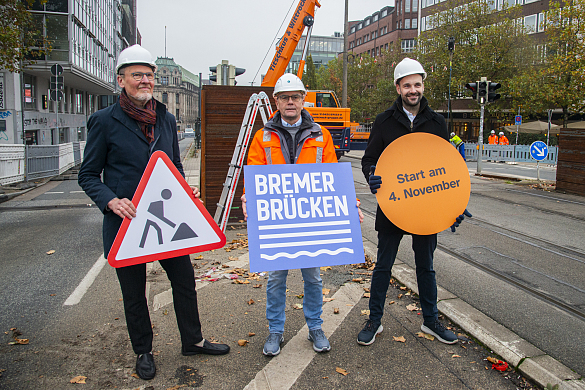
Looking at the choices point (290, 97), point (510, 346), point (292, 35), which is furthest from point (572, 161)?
point (290, 97)

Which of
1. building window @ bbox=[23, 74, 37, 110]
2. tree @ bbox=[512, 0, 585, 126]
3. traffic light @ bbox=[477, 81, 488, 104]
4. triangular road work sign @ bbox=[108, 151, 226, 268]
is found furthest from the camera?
building window @ bbox=[23, 74, 37, 110]

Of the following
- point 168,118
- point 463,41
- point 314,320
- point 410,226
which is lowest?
point 314,320

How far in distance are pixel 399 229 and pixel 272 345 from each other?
1.28m

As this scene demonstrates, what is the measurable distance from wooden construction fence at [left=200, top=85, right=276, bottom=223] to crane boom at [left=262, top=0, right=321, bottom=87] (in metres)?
9.69

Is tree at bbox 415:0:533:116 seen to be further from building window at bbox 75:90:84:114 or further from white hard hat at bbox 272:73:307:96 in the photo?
white hard hat at bbox 272:73:307:96

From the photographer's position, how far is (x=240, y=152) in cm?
687

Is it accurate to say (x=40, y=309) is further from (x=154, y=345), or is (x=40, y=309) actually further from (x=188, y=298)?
(x=188, y=298)

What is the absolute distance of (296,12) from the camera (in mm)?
17641

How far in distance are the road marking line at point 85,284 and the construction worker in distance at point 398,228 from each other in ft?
9.55

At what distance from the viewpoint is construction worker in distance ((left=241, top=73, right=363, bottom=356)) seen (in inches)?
128

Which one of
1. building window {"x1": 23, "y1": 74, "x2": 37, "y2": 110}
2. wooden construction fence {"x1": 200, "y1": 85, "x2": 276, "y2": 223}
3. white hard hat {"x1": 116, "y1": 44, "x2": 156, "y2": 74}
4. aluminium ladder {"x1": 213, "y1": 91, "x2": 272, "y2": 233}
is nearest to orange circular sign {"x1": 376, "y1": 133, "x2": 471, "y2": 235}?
white hard hat {"x1": 116, "y1": 44, "x2": 156, "y2": 74}

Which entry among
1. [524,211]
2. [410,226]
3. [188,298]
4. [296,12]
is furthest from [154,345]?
[296,12]

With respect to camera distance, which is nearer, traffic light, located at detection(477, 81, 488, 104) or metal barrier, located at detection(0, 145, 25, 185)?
metal barrier, located at detection(0, 145, 25, 185)

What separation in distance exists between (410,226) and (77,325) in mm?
2917
